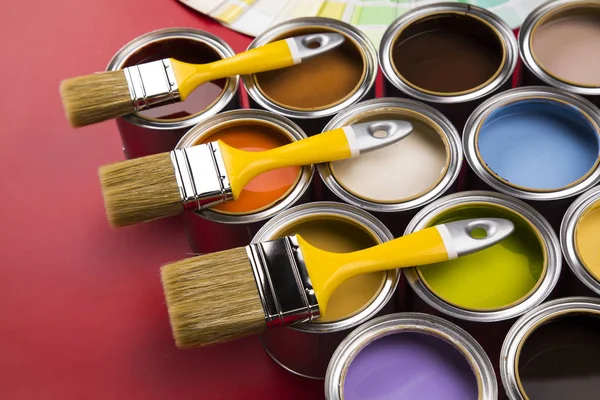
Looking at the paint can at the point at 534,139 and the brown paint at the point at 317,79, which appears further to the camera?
the brown paint at the point at 317,79

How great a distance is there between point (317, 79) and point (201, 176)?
0.58 metres

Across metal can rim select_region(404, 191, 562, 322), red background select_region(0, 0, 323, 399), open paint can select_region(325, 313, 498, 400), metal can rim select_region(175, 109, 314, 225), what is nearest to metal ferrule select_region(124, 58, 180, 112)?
metal can rim select_region(175, 109, 314, 225)

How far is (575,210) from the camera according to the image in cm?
196

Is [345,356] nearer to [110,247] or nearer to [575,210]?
[575,210]

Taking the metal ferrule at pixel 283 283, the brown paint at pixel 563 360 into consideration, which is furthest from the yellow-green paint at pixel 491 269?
the metal ferrule at pixel 283 283

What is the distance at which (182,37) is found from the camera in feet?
8.06

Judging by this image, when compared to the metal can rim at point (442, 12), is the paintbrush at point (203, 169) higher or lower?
lower

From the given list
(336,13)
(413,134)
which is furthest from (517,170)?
(336,13)

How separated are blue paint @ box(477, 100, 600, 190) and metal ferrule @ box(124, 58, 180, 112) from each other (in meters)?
0.89

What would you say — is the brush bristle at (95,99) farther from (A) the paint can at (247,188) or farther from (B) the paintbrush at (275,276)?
(B) the paintbrush at (275,276)

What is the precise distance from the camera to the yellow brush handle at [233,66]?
2254 mm

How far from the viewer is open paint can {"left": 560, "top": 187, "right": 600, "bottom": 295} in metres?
1.87

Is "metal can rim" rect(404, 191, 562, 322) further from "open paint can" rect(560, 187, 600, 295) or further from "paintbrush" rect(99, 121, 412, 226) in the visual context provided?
"paintbrush" rect(99, 121, 412, 226)

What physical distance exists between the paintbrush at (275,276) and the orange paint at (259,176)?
27cm
